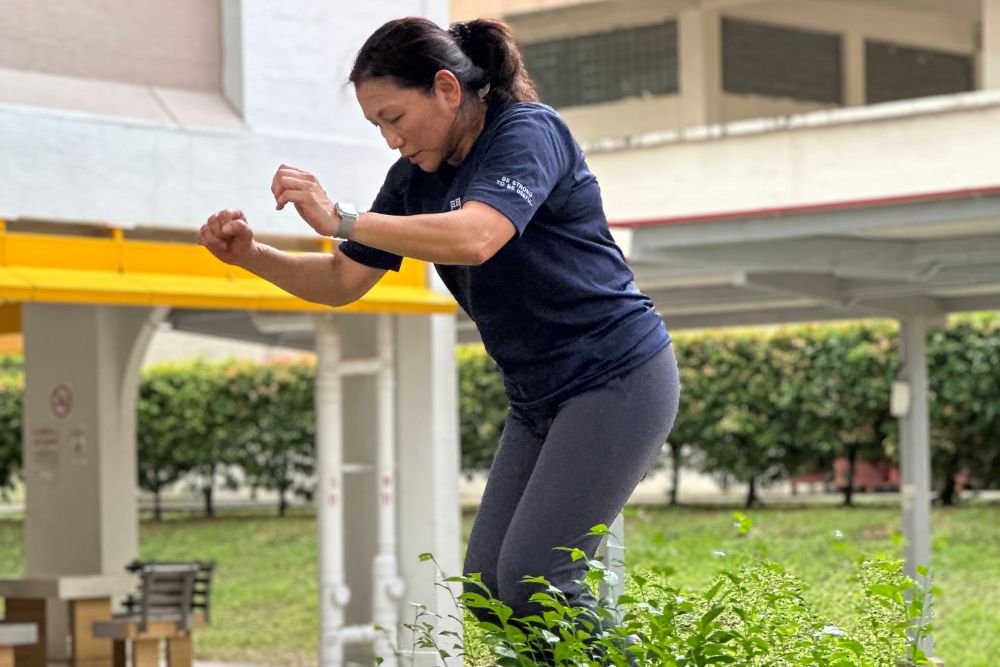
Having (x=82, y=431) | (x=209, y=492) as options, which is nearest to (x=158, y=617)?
(x=82, y=431)

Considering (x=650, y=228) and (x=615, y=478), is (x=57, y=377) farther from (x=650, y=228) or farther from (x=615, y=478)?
(x=615, y=478)

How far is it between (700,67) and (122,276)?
11.5m

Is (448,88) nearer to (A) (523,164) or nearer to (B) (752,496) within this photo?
(A) (523,164)

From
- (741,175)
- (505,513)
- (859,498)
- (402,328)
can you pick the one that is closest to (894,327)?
(859,498)

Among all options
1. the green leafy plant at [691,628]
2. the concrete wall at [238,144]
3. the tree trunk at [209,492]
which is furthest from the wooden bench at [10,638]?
the tree trunk at [209,492]

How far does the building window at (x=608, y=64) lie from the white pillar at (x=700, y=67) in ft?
0.90

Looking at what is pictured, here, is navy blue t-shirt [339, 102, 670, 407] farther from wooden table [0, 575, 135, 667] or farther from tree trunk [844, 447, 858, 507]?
tree trunk [844, 447, 858, 507]

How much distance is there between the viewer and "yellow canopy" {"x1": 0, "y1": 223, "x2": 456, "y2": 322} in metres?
6.93

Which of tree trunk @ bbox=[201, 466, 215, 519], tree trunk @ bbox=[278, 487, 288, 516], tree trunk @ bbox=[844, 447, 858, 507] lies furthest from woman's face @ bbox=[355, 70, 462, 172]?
tree trunk @ bbox=[201, 466, 215, 519]

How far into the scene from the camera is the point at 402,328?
9406 millimetres

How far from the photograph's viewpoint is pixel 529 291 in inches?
120

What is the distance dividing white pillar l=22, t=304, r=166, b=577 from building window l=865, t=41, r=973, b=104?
35.5 ft

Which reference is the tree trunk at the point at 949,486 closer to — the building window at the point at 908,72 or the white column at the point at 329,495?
the building window at the point at 908,72

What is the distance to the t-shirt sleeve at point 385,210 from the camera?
3.28 meters
